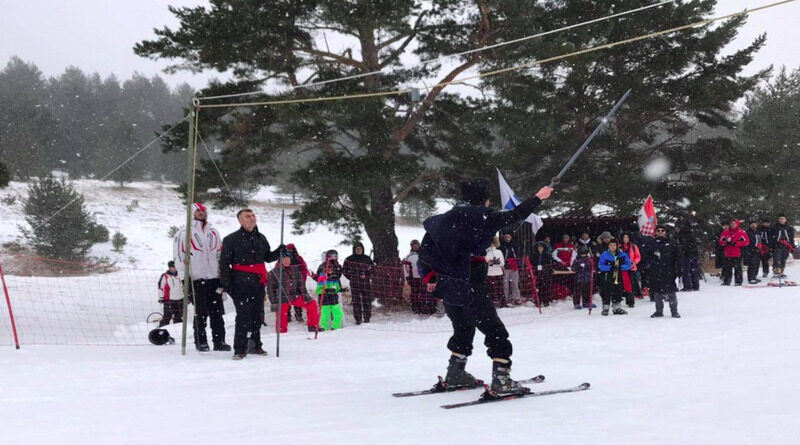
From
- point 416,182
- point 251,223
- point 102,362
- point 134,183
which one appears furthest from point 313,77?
point 134,183

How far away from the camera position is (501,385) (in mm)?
5156

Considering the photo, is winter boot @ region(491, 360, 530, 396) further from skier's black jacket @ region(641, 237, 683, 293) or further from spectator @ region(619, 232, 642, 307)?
spectator @ region(619, 232, 642, 307)

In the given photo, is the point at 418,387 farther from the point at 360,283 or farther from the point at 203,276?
the point at 360,283

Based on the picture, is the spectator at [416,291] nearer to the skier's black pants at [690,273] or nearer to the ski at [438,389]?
the skier's black pants at [690,273]

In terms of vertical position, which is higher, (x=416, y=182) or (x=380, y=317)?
(x=416, y=182)

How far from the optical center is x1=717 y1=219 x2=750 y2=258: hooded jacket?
15812 millimetres

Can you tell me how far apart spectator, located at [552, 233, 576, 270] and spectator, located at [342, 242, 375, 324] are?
4.95 m

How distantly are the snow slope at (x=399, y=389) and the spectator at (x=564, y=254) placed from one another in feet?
19.0

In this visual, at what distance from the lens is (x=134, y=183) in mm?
56375

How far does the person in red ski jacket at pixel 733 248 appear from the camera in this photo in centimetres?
1584

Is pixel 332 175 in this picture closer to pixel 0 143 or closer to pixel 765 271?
pixel 765 271

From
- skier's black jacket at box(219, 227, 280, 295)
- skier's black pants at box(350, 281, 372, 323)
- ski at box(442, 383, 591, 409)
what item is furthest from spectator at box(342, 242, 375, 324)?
ski at box(442, 383, 591, 409)

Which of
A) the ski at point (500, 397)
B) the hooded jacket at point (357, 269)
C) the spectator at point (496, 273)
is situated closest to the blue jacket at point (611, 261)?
the spectator at point (496, 273)

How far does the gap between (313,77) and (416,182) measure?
12.2ft
